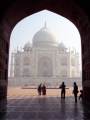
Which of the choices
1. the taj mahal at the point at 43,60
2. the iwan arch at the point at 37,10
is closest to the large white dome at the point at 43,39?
the taj mahal at the point at 43,60

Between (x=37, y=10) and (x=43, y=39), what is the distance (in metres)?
52.4

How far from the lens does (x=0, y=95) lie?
13766 millimetres

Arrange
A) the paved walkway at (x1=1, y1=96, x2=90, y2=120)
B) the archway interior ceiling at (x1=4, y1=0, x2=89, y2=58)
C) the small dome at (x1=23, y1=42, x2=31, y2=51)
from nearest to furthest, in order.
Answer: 1. the paved walkway at (x1=1, y1=96, x2=90, y2=120)
2. the archway interior ceiling at (x1=4, y1=0, x2=89, y2=58)
3. the small dome at (x1=23, y1=42, x2=31, y2=51)

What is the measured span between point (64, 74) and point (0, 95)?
185ft

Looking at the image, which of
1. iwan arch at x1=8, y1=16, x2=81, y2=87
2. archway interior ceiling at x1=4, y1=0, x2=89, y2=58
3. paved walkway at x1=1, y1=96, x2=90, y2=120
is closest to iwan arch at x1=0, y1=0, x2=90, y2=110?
archway interior ceiling at x1=4, y1=0, x2=89, y2=58

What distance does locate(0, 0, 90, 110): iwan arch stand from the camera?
1388cm

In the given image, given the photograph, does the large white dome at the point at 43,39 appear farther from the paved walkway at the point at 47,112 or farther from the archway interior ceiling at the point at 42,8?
the paved walkway at the point at 47,112

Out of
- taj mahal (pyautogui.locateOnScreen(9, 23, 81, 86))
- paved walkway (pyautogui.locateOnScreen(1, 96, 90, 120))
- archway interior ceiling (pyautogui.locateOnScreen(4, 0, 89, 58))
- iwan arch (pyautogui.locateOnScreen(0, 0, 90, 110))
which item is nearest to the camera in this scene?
paved walkway (pyautogui.locateOnScreen(1, 96, 90, 120))

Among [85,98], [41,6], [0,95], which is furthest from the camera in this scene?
[41,6]

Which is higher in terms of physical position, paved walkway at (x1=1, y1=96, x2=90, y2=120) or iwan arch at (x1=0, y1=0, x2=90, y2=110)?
iwan arch at (x1=0, y1=0, x2=90, y2=110)

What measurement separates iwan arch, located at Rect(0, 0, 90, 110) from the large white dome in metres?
51.6

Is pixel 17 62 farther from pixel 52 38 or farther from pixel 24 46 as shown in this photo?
pixel 52 38

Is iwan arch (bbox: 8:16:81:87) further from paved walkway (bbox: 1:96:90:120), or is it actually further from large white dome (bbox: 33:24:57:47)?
paved walkway (bbox: 1:96:90:120)

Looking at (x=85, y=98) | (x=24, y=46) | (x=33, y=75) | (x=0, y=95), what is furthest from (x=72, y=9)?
(x=24, y=46)
